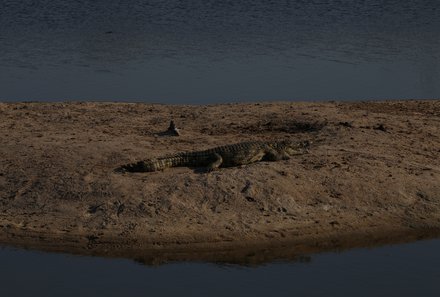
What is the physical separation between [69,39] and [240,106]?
31.6 ft

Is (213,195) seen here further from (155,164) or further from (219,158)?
(155,164)

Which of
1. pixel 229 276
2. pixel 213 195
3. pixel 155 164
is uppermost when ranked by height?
pixel 155 164

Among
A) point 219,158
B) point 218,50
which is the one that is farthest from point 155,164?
point 218,50

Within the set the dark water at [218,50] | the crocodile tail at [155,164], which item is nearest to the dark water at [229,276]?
the crocodile tail at [155,164]

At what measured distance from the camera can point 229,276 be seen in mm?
8562

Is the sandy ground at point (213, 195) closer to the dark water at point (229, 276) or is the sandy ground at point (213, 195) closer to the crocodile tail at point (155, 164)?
the crocodile tail at point (155, 164)

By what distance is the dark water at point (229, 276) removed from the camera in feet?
26.7

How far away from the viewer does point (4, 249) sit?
9211mm

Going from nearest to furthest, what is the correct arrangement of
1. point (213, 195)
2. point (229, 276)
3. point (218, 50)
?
1. point (229, 276)
2. point (213, 195)
3. point (218, 50)

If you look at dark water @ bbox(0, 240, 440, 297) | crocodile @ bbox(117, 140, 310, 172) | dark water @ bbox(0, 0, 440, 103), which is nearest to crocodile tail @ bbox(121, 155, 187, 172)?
crocodile @ bbox(117, 140, 310, 172)

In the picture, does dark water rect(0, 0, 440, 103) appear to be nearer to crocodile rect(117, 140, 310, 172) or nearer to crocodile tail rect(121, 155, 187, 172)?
crocodile rect(117, 140, 310, 172)

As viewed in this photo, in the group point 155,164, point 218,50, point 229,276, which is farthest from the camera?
point 218,50

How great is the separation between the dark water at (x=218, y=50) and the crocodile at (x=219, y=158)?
15.3ft

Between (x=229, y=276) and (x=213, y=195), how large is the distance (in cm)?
148
